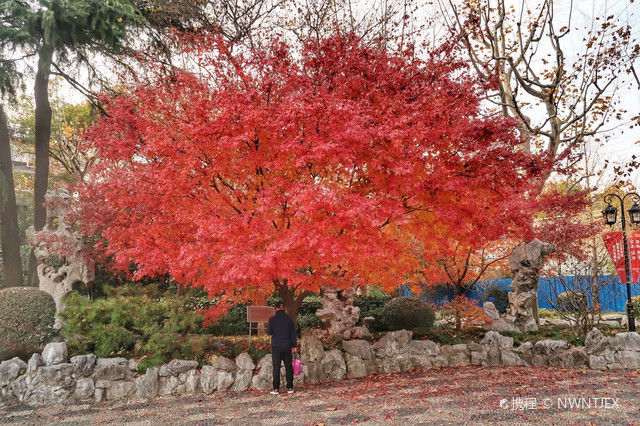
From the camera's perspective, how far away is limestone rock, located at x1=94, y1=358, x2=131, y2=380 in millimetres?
7371

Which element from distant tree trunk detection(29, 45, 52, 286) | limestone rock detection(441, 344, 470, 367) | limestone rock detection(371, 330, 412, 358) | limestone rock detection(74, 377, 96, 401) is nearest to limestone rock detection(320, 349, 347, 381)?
limestone rock detection(371, 330, 412, 358)

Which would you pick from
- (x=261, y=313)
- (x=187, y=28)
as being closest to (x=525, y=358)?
(x=261, y=313)

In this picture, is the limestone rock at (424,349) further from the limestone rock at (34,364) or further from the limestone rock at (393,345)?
the limestone rock at (34,364)

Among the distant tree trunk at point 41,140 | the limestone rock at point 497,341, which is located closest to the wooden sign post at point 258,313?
the limestone rock at point 497,341

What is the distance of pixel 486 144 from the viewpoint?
739 cm

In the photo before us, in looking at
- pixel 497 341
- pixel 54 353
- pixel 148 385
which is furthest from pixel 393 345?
pixel 54 353

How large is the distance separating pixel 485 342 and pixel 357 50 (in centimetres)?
676

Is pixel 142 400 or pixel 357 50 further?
pixel 357 50

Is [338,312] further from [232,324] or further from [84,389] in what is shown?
[84,389]

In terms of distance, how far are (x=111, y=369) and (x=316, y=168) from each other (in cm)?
499

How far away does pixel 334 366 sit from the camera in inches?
329

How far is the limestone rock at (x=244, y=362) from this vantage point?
7884 millimetres

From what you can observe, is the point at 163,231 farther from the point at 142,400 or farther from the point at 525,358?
the point at 525,358

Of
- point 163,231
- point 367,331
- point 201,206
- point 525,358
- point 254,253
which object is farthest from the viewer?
point 367,331
